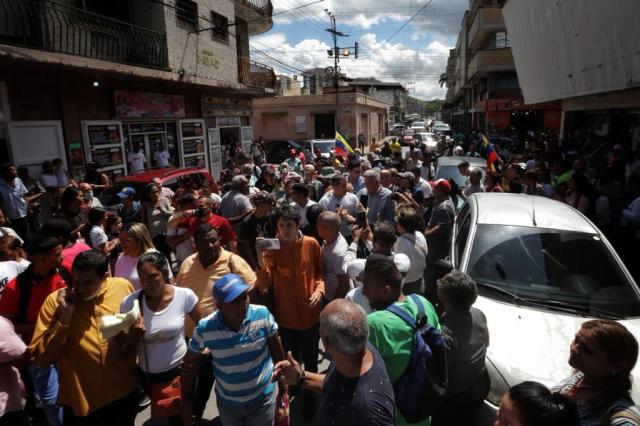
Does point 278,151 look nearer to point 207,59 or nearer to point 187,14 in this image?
point 207,59

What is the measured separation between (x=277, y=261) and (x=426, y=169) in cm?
828

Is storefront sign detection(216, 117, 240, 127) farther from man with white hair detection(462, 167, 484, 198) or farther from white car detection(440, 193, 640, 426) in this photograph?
white car detection(440, 193, 640, 426)

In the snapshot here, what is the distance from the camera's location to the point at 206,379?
3.21 meters

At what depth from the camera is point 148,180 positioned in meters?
7.32

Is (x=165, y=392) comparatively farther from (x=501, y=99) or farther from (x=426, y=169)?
(x=501, y=99)

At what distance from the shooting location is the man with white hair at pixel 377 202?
19.1 feet

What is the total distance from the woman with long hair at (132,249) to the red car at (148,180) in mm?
3188

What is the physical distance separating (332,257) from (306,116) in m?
30.7

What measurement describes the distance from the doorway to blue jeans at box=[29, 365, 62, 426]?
102 ft

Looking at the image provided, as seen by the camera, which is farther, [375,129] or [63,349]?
[375,129]

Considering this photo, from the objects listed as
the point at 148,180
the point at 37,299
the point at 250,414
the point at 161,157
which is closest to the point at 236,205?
the point at 148,180

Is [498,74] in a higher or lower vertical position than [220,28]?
higher

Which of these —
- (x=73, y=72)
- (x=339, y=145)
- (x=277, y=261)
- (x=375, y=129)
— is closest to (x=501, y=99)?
(x=375, y=129)

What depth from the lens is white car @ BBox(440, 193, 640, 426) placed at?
2.83 m
